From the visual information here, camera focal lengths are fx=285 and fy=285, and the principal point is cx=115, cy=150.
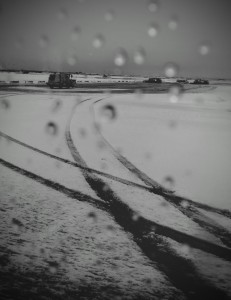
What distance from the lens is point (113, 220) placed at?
11.0ft

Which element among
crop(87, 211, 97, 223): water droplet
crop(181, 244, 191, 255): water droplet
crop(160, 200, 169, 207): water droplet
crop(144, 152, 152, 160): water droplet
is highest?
crop(144, 152, 152, 160): water droplet

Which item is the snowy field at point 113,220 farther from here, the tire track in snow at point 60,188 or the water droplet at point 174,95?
the water droplet at point 174,95

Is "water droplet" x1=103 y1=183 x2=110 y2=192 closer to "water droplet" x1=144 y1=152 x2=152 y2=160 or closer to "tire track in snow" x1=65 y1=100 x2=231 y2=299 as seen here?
"tire track in snow" x1=65 y1=100 x2=231 y2=299

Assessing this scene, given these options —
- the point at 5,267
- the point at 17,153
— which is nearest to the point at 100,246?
the point at 5,267

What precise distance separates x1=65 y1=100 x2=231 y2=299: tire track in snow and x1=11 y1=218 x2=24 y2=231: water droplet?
1.06 meters

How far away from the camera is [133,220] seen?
337cm

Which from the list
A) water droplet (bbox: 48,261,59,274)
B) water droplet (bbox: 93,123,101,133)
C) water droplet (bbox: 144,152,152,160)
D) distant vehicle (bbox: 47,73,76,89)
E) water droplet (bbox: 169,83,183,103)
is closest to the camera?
water droplet (bbox: 48,261,59,274)

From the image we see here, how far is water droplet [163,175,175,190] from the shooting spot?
454 cm

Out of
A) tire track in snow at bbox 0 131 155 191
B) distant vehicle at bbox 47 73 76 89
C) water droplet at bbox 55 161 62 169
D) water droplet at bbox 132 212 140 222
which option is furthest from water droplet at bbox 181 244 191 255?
distant vehicle at bbox 47 73 76 89

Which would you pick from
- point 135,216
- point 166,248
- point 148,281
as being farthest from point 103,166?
point 148,281

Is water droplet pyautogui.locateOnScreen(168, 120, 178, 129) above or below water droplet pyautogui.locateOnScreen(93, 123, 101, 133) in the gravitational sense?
above

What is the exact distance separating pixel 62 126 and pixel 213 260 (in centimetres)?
750

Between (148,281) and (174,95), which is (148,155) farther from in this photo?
(174,95)

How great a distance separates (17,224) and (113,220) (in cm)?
108
